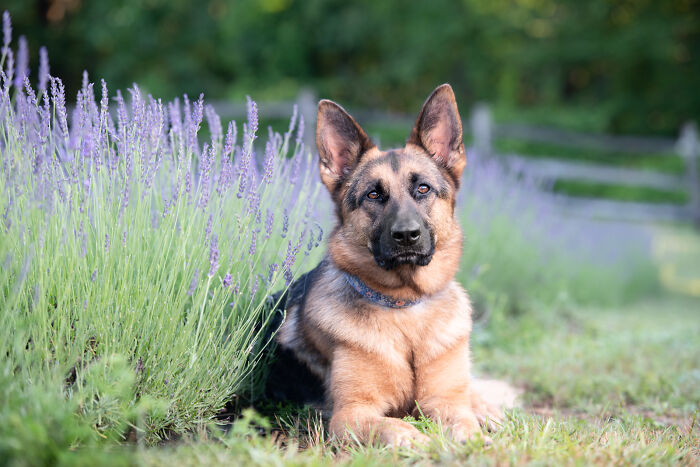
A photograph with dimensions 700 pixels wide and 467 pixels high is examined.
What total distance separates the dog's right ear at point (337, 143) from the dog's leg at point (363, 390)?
1.00m

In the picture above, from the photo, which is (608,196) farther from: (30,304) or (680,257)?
(30,304)

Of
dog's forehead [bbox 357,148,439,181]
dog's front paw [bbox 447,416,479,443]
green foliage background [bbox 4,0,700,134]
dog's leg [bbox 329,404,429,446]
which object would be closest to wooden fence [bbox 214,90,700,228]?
green foliage background [bbox 4,0,700,134]

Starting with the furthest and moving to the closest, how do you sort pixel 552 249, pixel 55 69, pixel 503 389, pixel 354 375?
pixel 55 69 < pixel 552 249 < pixel 503 389 < pixel 354 375

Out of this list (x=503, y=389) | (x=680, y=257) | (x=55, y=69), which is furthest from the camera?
(x=55, y=69)

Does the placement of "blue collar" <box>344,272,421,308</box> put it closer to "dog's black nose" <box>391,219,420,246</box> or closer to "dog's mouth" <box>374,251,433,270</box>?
"dog's mouth" <box>374,251,433,270</box>

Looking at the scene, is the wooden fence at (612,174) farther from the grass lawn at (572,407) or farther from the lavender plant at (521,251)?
the grass lawn at (572,407)

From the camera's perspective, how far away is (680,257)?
466 inches

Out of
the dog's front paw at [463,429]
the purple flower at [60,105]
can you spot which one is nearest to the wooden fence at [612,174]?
the dog's front paw at [463,429]

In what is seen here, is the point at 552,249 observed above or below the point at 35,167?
below

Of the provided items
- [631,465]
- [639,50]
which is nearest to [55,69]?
[639,50]

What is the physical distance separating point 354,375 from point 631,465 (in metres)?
1.24

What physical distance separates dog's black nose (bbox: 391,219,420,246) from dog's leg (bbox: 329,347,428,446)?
576 millimetres

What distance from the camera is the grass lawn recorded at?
2445mm

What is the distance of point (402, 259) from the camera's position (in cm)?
302
